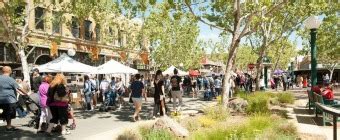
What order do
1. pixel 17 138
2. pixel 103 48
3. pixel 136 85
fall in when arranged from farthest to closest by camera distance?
pixel 103 48
pixel 136 85
pixel 17 138

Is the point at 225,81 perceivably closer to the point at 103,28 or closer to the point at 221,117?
the point at 221,117

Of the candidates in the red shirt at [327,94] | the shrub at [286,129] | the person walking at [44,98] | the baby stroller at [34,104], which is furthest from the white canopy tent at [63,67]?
the shrub at [286,129]

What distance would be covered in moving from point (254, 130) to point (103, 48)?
37191 mm

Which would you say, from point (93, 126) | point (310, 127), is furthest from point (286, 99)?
point (93, 126)

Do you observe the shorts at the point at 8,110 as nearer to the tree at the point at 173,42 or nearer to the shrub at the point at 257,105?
the shrub at the point at 257,105

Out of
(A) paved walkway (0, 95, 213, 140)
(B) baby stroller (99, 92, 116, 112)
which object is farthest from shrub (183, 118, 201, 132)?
(B) baby stroller (99, 92, 116, 112)

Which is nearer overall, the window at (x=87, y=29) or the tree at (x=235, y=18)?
the tree at (x=235, y=18)

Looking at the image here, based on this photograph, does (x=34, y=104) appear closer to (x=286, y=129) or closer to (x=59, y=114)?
(x=59, y=114)

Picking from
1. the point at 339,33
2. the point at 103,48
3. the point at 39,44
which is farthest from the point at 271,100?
the point at 103,48

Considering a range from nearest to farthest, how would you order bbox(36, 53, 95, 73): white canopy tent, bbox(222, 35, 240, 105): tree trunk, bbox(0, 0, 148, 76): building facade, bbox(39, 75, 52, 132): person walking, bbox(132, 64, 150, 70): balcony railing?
bbox(39, 75, 52, 132): person walking, bbox(222, 35, 240, 105): tree trunk, bbox(36, 53, 95, 73): white canopy tent, bbox(0, 0, 148, 76): building facade, bbox(132, 64, 150, 70): balcony railing

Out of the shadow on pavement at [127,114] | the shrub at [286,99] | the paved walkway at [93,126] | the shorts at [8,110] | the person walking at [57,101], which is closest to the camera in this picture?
the person walking at [57,101]

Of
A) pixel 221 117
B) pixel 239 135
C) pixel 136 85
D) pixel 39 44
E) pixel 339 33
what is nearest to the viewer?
pixel 239 135

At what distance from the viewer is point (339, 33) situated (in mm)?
40938

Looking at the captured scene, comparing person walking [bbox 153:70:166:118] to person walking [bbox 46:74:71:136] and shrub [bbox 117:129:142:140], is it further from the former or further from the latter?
shrub [bbox 117:129:142:140]
